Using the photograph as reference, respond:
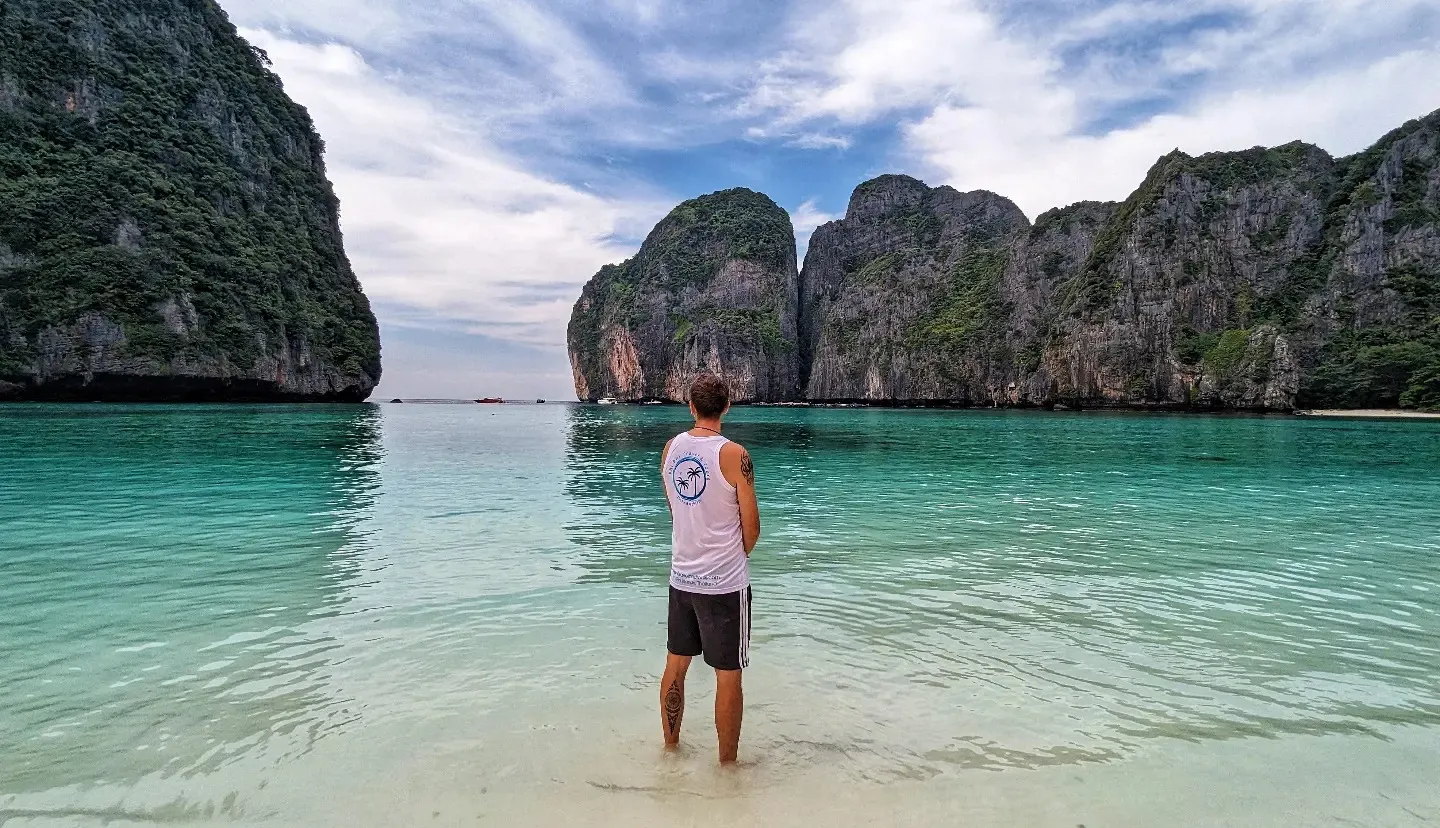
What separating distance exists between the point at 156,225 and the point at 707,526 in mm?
92951

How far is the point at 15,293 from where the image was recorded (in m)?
62.4

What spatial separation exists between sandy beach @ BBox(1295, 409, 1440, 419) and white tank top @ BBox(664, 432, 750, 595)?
9606cm

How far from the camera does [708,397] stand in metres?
4.06

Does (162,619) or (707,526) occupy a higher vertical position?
(707,526)

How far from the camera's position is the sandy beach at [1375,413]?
72812 millimetres

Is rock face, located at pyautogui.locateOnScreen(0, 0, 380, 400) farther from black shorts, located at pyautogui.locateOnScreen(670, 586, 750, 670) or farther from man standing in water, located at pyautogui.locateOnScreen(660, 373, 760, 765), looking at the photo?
black shorts, located at pyautogui.locateOnScreen(670, 586, 750, 670)

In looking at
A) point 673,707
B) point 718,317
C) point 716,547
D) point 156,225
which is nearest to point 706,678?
point 673,707

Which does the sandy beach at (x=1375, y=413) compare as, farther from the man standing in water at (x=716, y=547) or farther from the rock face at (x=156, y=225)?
the rock face at (x=156, y=225)

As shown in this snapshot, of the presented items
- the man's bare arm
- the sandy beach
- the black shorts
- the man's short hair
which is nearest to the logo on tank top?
the man's bare arm

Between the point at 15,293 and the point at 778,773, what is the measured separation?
8659 centimetres

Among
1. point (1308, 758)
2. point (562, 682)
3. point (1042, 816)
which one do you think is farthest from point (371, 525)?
point (1308, 758)

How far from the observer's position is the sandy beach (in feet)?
239

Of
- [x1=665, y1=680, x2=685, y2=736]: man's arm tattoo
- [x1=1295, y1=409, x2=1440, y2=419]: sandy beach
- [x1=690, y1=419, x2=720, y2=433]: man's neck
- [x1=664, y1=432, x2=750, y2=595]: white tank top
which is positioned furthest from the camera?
[x1=1295, y1=409, x2=1440, y2=419]: sandy beach

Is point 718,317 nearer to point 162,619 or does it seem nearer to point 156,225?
point 156,225
